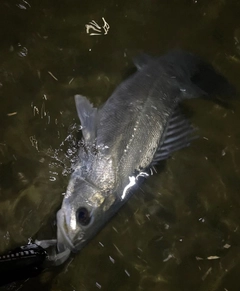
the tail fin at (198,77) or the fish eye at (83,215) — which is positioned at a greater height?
the tail fin at (198,77)

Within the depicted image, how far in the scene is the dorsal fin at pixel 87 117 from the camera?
7.46ft

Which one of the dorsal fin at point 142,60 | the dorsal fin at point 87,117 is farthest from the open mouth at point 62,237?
the dorsal fin at point 142,60

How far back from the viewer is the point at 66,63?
8.32ft

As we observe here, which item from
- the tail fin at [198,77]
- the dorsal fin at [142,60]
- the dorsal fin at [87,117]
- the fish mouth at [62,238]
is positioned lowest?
the fish mouth at [62,238]

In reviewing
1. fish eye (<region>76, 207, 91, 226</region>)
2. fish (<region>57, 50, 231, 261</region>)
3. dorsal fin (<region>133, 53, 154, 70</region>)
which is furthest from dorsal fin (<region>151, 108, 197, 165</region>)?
fish eye (<region>76, 207, 91, 226</region>)

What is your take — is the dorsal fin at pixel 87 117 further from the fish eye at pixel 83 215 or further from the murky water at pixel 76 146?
the fish eye at pixel 83 215

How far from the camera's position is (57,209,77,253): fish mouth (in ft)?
6.88

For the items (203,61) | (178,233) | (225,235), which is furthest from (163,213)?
(203,61)

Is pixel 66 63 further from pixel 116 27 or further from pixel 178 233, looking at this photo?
pixel 178 233

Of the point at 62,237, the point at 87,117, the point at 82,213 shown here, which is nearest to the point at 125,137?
the point at 87,117

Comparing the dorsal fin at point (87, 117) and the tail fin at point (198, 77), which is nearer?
the dorsal fin at point (87, 117)

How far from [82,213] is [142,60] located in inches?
36.4

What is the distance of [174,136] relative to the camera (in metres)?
2.36

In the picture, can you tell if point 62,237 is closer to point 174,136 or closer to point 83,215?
point 83,215
